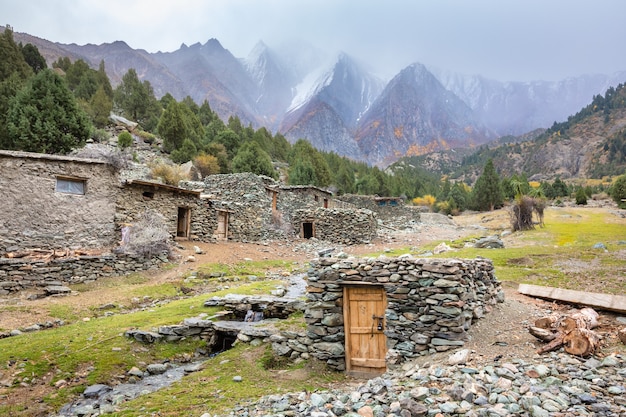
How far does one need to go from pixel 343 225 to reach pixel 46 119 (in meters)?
24.9

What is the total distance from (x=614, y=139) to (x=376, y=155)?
3766 inches

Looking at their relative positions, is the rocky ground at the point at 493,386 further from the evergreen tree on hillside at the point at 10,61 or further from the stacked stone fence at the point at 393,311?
the evergreen tree on hillside at the point at 10,61

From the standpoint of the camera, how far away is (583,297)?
9.57 metres

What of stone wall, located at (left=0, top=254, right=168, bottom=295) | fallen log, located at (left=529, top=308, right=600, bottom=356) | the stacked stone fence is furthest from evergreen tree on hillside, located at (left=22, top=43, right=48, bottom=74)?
fallen log, located at (left=529, top=308, right=600, bottom=356)

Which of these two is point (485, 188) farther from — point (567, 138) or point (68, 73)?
point (567, 138)

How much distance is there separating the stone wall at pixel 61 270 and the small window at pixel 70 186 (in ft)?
13.8

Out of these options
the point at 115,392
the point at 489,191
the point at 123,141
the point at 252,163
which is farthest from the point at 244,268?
the point at 489,191

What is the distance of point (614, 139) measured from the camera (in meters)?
131

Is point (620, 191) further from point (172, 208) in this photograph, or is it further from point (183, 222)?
point (172, 208)

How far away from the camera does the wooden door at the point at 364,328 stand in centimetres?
869

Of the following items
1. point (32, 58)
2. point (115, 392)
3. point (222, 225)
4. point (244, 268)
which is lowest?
point (115, 392)

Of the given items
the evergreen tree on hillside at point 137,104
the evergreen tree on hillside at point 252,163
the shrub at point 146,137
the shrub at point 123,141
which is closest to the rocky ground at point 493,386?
the evergreen tree on hillside at point 252,163

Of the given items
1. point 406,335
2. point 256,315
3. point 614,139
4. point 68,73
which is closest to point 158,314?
point 256,315

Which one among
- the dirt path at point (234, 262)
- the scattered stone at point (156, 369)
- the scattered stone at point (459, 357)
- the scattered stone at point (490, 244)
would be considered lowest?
the scattered stone at point (156, 369)
